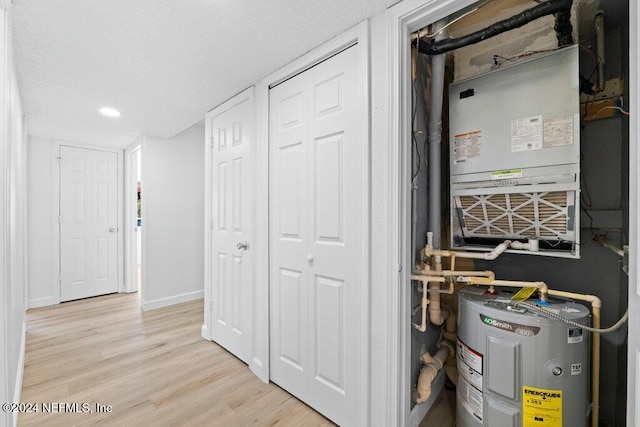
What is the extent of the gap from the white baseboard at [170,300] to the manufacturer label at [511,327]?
11.9ft

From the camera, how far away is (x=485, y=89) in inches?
62.9

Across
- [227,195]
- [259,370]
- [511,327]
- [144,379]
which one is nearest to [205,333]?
[144,379]

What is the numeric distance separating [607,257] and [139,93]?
134 inches

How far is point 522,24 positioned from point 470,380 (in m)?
1.81

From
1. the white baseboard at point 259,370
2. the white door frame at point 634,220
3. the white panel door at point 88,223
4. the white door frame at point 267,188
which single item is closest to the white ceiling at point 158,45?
the white door frame at point 267,188

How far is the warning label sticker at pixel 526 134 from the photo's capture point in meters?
1.43

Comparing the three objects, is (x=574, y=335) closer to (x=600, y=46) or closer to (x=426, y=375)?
(x=426, y=375)

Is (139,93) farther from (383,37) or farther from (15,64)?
(383,37)

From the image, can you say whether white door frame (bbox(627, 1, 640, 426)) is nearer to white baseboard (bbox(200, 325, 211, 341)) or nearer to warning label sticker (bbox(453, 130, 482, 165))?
warning label sticker (bbox(453, 130, 482, 165))

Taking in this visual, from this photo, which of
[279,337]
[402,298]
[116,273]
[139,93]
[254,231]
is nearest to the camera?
[402,298]

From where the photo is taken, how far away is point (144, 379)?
2.13m

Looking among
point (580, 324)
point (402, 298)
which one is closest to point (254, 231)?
point (402, 298)

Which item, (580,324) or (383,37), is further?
(383,37)

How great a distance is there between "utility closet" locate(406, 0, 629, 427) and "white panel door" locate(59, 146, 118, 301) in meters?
4.46
